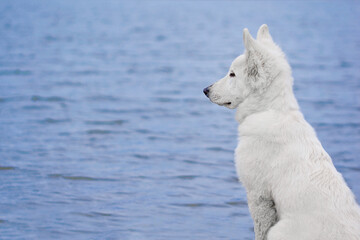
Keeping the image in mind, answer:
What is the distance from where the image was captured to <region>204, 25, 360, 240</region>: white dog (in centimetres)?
475

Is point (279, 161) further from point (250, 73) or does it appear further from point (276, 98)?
point (250, 73)

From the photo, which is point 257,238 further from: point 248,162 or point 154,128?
point 154,128

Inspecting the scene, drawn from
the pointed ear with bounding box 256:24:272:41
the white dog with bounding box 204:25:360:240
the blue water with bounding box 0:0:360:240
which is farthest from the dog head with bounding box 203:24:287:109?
the blue water with bounding box 0:0:360:240

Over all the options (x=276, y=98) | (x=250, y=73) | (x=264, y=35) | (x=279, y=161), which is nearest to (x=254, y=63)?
(x=250, y=73)

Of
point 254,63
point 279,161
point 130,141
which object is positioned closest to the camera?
point 279,161

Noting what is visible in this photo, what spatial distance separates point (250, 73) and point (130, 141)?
21.1 ft

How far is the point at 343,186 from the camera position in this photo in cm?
493

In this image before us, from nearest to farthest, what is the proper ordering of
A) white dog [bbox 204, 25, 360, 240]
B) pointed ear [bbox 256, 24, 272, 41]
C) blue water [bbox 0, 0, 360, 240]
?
white dog [bbox 204, 25, 360, 240]
pointed ear [bbox 256, 24, 272, 41]
blue water [bbox 0, 0, 360, 240]

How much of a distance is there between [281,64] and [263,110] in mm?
436

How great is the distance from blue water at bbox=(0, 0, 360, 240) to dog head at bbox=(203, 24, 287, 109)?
2228mm

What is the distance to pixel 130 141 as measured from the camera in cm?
1151

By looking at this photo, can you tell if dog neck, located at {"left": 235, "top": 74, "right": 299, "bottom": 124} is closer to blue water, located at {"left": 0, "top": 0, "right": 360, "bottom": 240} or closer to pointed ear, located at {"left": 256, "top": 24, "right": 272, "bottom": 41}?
pointed ear, located at {"left": 256, "top": 24, "right": 272, "bottom": 41}

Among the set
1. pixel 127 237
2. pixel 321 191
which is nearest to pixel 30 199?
pixel 127 237

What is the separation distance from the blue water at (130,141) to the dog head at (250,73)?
7.31ft
